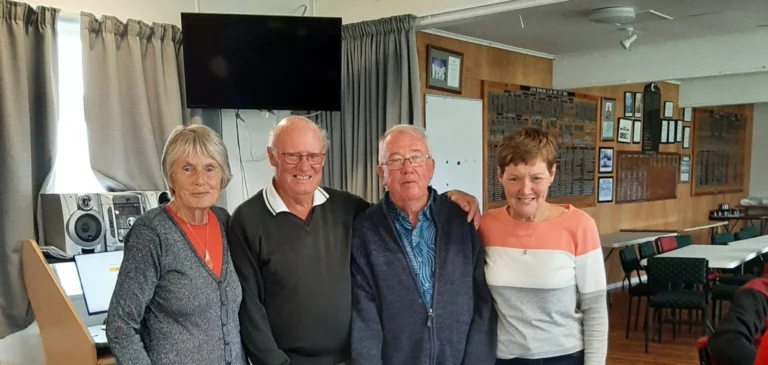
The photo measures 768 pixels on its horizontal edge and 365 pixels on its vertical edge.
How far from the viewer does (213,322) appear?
1.65 m

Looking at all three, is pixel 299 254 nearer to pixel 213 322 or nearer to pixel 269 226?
pixel 269 226

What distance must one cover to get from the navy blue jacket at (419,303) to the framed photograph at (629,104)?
18.5ft

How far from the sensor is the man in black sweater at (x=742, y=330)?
82.6 inches

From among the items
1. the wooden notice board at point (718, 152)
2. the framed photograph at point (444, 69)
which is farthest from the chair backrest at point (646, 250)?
the wooden notice board at point (718, 152)

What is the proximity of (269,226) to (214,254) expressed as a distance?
6.9 inches

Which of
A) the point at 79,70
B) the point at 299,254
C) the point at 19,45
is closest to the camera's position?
the point at 299,254

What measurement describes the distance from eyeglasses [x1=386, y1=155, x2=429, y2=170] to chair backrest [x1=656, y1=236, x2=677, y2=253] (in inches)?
182

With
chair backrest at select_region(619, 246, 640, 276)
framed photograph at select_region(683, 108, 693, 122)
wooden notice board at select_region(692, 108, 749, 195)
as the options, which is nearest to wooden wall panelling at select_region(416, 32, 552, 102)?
chair backrest at select_region(619, 246, 640, 276)

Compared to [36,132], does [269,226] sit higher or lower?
lower

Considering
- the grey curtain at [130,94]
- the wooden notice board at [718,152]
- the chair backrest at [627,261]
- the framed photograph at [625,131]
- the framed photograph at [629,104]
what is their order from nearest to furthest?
the grey curtain at [130,94]
the chair backrest at [627,261]
the framed photograph at [625,131]
the framed photograph at [629,104]
the wooden notice board at [718,152]

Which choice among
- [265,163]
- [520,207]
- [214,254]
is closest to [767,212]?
[265,163]

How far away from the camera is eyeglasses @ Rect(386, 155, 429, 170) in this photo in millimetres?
1816

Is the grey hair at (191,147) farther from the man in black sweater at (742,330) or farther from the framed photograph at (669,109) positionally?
the framed photograph at (669,109)

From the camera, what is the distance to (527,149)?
1756mm
